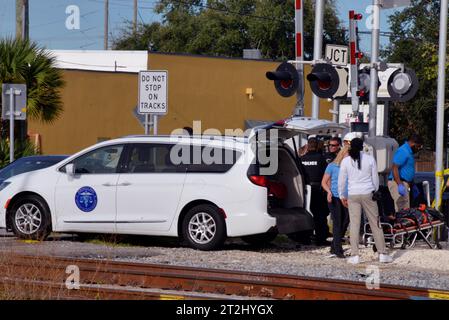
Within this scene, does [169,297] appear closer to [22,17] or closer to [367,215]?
[367,215]

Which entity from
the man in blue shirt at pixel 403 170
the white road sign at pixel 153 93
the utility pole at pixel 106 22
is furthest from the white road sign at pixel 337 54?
the utility pole at pixel 106 22

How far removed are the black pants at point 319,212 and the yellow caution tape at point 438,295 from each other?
5.95 meters

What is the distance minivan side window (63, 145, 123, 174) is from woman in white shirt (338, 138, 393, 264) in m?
3.71

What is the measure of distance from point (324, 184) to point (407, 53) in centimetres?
3649

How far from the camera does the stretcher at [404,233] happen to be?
595 inches

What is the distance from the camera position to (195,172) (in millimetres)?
15055

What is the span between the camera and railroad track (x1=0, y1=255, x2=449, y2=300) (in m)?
10.1

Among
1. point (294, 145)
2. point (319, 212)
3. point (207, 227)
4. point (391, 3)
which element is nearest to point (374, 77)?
point (391, 3)

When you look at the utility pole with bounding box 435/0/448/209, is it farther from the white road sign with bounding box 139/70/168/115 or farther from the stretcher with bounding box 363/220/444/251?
the white road sign with bounding box 139/70/168/115

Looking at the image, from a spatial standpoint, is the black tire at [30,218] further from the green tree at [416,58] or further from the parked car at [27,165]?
the green tree at [416,58]

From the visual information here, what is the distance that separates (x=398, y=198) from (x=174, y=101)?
88.7 feet

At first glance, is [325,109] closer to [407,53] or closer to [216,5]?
[407,53]

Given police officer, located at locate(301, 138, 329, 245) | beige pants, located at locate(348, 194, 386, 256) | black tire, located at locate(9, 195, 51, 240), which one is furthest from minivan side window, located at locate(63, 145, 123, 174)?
beige pants, located at locate(348, 194, 386, 256)
